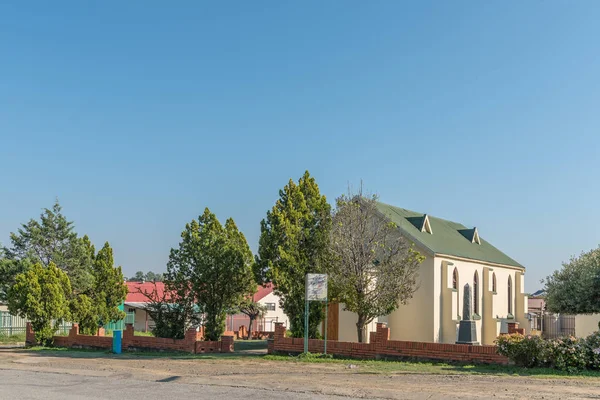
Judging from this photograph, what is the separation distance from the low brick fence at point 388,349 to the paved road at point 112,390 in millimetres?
7817

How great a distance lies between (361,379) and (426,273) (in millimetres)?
15430

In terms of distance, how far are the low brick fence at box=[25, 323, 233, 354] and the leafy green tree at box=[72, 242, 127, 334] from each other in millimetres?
1775

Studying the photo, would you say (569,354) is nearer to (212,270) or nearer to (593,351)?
(593,351)

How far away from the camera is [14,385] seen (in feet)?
54.0

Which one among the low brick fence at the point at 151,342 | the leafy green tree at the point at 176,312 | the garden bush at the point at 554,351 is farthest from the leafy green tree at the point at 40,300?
the garden bush at the point at 554,351

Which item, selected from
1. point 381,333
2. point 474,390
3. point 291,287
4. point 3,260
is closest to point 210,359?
point 291,287

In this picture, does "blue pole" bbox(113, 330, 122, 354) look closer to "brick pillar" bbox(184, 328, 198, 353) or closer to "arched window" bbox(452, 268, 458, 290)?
"brick pillar" bbox(184, 328, 198, 353)

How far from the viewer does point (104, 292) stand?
109 feet

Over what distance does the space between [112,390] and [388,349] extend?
10.8 meters

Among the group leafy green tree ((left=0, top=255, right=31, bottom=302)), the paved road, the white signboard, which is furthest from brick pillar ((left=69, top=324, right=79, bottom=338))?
the white signboard

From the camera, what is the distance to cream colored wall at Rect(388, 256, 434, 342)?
31788 millimetres

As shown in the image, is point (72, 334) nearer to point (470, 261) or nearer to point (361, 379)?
point (361, 379)

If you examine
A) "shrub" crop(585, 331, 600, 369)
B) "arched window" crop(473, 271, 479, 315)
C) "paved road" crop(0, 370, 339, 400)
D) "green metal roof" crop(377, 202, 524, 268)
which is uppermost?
"green metal roof" crop(377, 202, 524, 268)

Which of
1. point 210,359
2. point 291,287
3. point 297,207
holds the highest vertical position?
point 297,207
